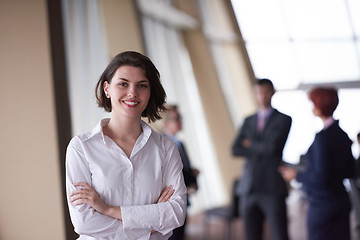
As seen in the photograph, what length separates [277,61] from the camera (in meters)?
9.93

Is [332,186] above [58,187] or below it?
below

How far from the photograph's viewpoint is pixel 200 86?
318 inches

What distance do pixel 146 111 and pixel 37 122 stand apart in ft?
2.55

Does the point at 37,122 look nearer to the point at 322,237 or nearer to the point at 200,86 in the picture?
the point at 322,237

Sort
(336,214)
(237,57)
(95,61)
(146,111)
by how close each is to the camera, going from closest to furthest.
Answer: (146,111) < (336,214) < (95,61) < (237,57)

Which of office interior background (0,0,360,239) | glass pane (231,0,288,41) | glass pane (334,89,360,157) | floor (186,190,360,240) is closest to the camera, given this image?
office interior background (0,0,360,239)

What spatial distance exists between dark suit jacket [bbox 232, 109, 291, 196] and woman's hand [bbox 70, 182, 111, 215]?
1.89 m

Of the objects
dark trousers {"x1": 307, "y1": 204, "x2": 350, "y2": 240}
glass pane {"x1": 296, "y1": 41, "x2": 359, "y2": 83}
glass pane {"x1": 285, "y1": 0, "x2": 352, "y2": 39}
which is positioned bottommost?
dark trousers {"x1": 307, "y1": 204, "x2": 350, "y2": 240}

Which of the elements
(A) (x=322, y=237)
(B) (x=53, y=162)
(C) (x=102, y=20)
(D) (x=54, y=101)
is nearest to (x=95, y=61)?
(C) (x=102, y=20)

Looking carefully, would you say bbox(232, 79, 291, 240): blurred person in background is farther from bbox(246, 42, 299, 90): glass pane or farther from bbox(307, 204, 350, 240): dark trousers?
bbox(246, 42, 299, 90): glass pane

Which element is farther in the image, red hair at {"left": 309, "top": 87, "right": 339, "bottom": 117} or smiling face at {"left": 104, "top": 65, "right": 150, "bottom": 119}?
red hair at {"left": 309, "top": 87, "right": 339, "bottom": 117}

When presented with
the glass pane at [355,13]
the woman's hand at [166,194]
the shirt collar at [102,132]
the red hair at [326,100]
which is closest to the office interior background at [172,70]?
the glass pane at [355,13]

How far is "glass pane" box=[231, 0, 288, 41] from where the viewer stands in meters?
9.66

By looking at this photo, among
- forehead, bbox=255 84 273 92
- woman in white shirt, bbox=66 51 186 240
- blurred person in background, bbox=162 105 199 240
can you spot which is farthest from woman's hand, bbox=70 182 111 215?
forehead, bbox=255 84 273 92
